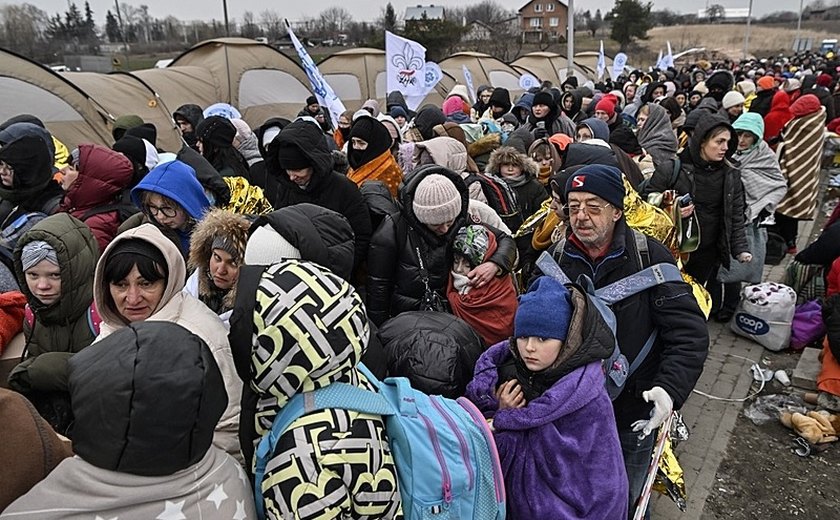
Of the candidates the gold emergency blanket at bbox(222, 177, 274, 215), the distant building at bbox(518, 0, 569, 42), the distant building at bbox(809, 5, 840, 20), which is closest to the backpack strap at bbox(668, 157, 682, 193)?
the gold emergency blanket at bbox(222, 177, 274, 215)

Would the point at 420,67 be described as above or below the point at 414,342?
above

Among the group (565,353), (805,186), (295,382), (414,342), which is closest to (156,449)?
(295,382)

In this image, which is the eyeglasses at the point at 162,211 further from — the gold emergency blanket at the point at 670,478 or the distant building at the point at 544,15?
the distant building at the point at 544,15

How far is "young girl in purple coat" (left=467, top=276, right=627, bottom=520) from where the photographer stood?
6.13 feet

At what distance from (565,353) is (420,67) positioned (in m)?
8.18

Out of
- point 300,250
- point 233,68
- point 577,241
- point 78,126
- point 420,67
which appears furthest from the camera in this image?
point 233,68

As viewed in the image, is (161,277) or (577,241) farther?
(577,241)

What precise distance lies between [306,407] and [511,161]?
356cm

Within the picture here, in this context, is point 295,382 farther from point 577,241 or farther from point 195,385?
point 577,241

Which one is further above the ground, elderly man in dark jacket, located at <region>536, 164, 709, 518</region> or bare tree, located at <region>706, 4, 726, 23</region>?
bare tree, located at <region>706, 4, 726, 23</region>

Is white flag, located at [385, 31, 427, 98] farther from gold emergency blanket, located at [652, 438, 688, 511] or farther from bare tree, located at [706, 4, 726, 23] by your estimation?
bare tree, located at [706, 4, 726, 23]

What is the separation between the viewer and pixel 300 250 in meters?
2.10

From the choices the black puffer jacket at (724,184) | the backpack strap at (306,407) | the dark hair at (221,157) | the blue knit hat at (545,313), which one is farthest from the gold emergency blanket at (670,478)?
the dark hair at (221,157)

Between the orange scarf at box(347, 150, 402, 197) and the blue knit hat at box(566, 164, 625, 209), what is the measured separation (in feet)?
7.16
